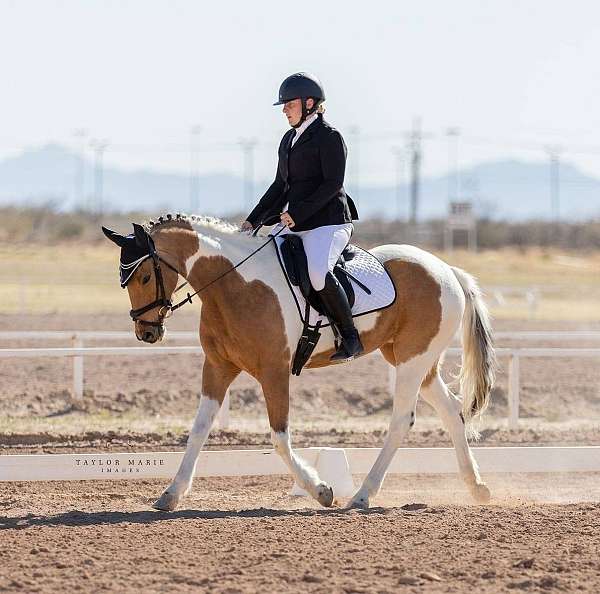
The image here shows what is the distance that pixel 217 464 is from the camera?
29.1ft

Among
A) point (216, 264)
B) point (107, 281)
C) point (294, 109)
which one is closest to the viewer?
point (216, 264)

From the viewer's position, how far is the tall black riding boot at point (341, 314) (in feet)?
26.2

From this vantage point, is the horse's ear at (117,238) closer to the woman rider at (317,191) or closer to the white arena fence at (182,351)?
the woman rider at (317,191)

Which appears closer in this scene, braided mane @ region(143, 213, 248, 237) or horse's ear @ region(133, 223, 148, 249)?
horse's ear @ region(133, 223, 148, 249)

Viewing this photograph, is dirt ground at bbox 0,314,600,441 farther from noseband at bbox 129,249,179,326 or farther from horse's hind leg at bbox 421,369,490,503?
noseband at bbox 129,249,179,326

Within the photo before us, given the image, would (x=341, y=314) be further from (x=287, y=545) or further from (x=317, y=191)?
(x=287, y=545)

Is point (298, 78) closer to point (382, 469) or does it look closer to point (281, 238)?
point (281, 238)

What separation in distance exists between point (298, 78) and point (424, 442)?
14.1 ft

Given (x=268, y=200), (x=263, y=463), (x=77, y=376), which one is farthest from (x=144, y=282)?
(x=77, y=376)

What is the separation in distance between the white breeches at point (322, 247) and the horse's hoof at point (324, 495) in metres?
1.28

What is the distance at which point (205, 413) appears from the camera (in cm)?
800

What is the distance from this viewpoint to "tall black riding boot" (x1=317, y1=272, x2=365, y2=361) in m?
7.98

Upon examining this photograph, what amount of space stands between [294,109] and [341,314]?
4.55 feet

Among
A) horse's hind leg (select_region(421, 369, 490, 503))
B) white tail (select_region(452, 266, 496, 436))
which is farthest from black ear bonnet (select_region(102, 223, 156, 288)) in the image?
white tail (select_region(452, 266, 496, 436))
